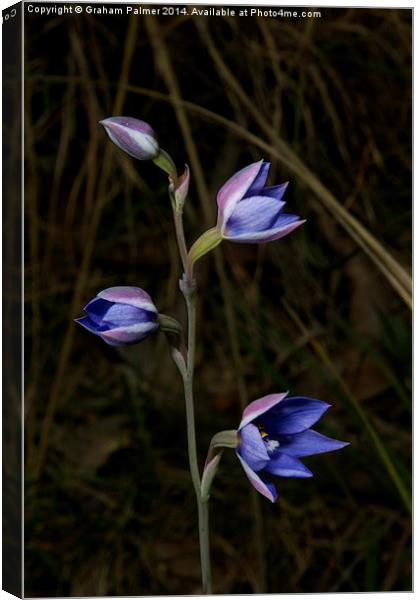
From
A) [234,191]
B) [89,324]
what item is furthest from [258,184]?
[89,324]

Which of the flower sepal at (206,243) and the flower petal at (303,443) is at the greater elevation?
the flower sepal at (206,243)

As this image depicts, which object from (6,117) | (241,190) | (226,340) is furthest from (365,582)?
(6,117)

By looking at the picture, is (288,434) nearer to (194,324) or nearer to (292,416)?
(292,416)

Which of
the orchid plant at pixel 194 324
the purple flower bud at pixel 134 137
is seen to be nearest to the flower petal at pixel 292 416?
the orchid plant at pixel 194 324

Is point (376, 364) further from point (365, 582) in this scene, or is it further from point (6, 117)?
point (6, 117)

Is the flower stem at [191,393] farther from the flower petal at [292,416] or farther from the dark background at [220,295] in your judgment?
the dark background at [220,295]

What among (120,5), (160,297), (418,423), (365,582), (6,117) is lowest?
(365,582)

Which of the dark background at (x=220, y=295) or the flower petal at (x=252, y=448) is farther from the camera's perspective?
the dark background at (x=220, y=295)
